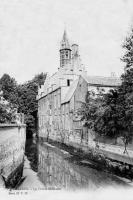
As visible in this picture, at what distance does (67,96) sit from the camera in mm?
31734

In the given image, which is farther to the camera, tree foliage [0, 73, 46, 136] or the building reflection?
tree foliage [0, 73, 46, 136]

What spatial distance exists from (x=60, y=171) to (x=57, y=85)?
18.4 meters

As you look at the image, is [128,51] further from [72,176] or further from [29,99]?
[29,99]

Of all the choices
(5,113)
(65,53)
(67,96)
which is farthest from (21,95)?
(5,113)

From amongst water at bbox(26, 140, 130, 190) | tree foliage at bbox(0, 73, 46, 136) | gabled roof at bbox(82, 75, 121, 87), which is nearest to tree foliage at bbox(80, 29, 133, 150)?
water at bbox(26, 140, 130, 190)

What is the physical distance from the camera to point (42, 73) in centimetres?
5238

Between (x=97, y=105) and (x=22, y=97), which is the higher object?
(x=22, y=97)

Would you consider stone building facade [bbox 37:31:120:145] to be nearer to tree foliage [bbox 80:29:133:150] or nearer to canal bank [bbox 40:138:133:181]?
canal bank [bbox 40:138:133:181]

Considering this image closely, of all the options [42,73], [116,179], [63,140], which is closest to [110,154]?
[116,179]

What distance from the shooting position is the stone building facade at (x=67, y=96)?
27188 millimetres

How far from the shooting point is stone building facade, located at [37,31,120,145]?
27.2 m

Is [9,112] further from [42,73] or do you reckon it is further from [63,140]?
[42,73]

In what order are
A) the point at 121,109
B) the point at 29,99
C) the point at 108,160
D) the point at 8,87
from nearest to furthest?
the point at 121,109
the point at 108,160
the point at 8,87
the point at 29,99

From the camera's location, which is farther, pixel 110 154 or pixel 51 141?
pixel 51 141
